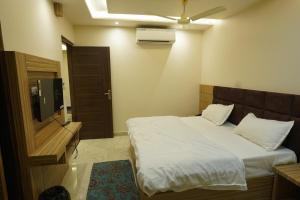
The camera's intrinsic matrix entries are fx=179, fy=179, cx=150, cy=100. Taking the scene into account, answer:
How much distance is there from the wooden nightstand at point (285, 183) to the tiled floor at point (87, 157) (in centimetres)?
216

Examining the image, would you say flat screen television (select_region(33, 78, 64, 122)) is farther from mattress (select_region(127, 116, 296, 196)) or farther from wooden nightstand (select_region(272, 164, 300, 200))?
wooden nightstand (select_region(272, 164, 300, 200))

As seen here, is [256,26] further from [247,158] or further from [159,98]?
[159,98]

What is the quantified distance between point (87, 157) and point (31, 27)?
2.20 m

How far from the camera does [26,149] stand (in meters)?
1.47

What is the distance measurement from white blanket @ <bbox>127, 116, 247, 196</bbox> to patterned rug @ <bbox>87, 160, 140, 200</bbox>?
2.06 ft

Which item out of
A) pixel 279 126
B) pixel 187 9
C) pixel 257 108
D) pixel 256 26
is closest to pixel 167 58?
pixel 187 9

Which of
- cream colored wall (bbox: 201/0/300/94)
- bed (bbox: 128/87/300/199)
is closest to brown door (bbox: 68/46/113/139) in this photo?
bed (bbox: 128/87/300/199)

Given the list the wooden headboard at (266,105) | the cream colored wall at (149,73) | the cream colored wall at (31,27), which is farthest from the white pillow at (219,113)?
the cream colored wall at (31,27)

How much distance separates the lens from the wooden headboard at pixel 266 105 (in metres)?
2.07

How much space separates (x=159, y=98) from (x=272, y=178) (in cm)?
280

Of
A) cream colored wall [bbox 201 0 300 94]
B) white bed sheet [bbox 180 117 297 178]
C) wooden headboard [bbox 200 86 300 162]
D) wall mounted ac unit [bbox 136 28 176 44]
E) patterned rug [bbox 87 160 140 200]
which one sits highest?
wall mounted ac unit [bbox 136 28 176 44]

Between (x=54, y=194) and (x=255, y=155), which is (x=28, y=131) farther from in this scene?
(x=255, y=155)

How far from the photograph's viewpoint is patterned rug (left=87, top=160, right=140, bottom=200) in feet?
7.15

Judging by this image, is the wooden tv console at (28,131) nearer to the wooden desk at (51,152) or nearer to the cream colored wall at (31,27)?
the wooden desk at (51,152)
